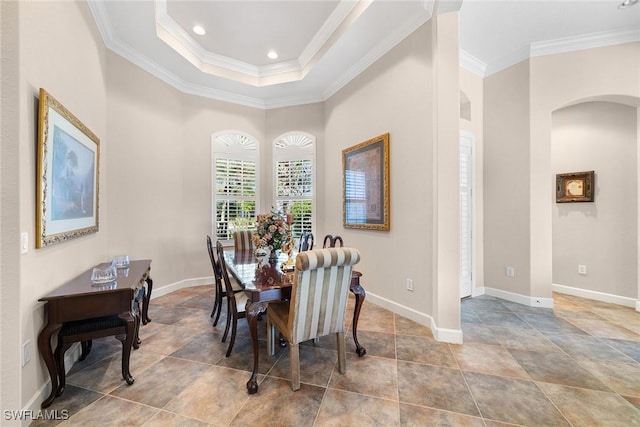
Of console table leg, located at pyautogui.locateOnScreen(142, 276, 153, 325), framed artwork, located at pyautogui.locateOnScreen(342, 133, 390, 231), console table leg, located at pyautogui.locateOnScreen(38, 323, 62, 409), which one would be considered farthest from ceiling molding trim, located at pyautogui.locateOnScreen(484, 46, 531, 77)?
console table leg, located at pyautogui.locateOnScreen(38, 323, 62, 409)

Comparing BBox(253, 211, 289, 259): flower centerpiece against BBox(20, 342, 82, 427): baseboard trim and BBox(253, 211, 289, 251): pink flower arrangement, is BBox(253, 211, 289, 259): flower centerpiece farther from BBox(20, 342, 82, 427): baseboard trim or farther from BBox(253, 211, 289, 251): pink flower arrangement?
BBox(20, 342, 82, 427): baseboard trim

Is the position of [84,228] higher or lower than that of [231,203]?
lower

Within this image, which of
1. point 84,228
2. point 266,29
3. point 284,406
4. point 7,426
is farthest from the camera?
point 266,29

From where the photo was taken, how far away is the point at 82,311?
171 cm

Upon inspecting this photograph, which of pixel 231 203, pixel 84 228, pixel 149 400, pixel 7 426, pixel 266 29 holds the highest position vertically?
pixel 266 29

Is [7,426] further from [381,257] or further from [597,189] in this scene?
[597,189]

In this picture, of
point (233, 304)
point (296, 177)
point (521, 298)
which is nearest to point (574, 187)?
point (521, 298)

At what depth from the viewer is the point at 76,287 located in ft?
6.00

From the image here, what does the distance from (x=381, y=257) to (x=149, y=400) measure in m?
2.69

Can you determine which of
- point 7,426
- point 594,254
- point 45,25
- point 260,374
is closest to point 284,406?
point 260,374

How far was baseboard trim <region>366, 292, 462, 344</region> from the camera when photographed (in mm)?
2426

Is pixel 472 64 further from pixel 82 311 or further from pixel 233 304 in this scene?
pixel 82 311

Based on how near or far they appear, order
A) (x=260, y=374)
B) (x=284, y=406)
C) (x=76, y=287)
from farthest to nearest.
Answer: (x=260, y=374), (x=76, y=287), (x=284, y=406)

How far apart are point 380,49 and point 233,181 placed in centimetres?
313
